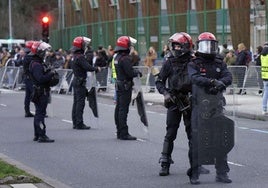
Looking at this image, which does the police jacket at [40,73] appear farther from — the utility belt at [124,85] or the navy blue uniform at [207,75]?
the navy blue uniform at [207,75]

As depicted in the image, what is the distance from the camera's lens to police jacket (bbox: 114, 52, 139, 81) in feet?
43.5

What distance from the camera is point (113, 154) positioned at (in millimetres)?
11953

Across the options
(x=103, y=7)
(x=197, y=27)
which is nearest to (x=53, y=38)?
(x=103, y=7)

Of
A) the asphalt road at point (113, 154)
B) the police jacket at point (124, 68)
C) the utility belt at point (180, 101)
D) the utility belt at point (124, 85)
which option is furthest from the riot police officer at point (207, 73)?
the utility belt at point (124, 85)

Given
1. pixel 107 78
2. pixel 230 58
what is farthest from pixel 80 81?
pixel 107 78

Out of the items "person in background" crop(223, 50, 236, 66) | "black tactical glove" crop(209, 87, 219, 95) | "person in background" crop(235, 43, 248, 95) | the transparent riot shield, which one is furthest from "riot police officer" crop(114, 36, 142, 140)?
"person in background" crop(223, 50, 236, 66)

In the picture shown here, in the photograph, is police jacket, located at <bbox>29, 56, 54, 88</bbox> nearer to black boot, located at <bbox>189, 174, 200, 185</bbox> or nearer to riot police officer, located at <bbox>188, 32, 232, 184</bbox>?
riot police officer, located at <bbox>188, 32, 232, 184</bbox>

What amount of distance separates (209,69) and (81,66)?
21.3 ft

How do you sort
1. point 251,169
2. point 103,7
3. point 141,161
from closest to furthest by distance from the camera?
point 251,169
point 141,161
point 103,7

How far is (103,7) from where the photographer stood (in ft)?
161

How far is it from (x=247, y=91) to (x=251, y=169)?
45.7ft

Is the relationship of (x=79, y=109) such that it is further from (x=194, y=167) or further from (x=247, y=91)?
(x=247, y=91)

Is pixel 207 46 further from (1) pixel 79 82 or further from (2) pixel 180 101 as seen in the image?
(1) pixel 79 82

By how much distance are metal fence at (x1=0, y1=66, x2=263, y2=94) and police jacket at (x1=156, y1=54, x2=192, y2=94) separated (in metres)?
5.98
